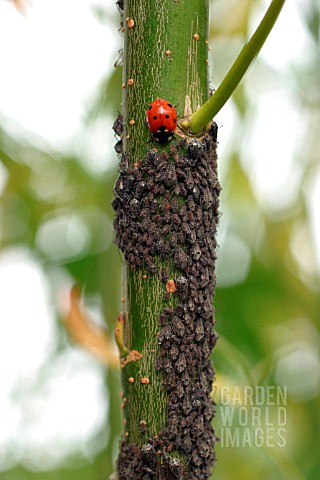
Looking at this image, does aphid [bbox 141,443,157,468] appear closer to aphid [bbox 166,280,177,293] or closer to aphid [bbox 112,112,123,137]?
aphid [bbox 166,280,177,293]

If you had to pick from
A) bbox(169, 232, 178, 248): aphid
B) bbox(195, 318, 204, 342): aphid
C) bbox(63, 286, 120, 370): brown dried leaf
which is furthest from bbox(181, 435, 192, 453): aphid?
bbox(63, 286, 120, 370): brown dried leaf

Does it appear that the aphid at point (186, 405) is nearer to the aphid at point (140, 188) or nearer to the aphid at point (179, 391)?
the aphid at point (179, 391)

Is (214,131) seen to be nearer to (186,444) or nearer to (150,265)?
(150,265)

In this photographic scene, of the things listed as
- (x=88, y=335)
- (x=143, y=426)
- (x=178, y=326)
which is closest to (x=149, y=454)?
(x=143, y=426)

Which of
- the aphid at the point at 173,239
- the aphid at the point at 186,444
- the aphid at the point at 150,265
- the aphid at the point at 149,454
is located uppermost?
the aphid at the point at 173,239

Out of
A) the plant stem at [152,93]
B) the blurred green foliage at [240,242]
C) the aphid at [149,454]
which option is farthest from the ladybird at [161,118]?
the blurred green foliage at [240,242]
